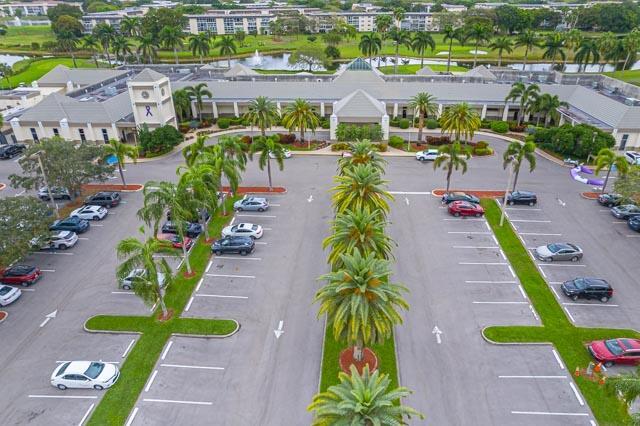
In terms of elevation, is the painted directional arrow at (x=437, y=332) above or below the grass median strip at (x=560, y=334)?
below

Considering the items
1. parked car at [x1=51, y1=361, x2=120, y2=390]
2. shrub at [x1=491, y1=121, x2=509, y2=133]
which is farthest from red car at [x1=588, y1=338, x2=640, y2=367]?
shrub at [x1=491, y1=121, x2=509, y2=133]

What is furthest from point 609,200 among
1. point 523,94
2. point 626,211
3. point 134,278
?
point 134,278

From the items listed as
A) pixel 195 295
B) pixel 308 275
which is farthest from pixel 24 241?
pixel 308 275

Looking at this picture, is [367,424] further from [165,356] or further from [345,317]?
[165,356]

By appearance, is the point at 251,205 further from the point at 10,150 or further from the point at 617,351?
the point at 10,150

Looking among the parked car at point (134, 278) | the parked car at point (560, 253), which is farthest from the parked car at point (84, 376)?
the parked car at point (560, 253)

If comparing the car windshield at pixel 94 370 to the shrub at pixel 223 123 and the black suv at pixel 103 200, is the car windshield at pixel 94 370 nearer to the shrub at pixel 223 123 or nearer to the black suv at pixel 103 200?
the black suv at pixel 103 200
